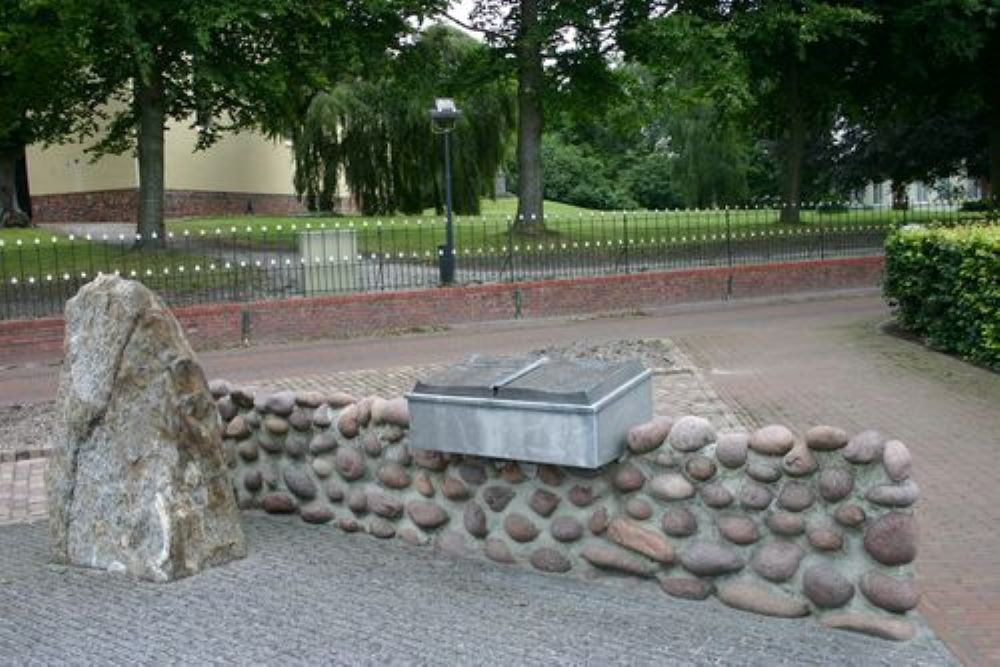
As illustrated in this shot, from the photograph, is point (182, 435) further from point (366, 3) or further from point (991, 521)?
point (366, 3)

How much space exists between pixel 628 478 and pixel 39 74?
70.5ft

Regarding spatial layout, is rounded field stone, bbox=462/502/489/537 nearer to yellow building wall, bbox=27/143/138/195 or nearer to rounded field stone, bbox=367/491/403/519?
rounded field stone, bbox=367/491/403/519

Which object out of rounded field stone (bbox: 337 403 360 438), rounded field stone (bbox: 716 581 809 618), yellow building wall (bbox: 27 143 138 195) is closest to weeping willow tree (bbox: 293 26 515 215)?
yellow building wall (bbox: 27 143 138 195)

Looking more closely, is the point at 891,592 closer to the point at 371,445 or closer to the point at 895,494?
the point at 895,494

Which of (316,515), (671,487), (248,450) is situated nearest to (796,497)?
(671,487)

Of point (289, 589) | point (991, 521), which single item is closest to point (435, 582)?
point (289, 589)

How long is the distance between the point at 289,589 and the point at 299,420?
1308 millimetres

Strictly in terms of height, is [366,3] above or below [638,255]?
above

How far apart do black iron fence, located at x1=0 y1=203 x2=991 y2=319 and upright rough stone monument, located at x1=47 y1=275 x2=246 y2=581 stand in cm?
1114

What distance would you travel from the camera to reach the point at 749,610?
5.16m

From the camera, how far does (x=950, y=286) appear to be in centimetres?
1298

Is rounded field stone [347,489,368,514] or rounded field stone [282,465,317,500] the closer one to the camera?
rounded field stone [347,489,368,514]

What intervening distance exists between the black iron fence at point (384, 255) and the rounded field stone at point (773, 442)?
1358 cm

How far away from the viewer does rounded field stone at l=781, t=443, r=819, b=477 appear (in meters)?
4.98
